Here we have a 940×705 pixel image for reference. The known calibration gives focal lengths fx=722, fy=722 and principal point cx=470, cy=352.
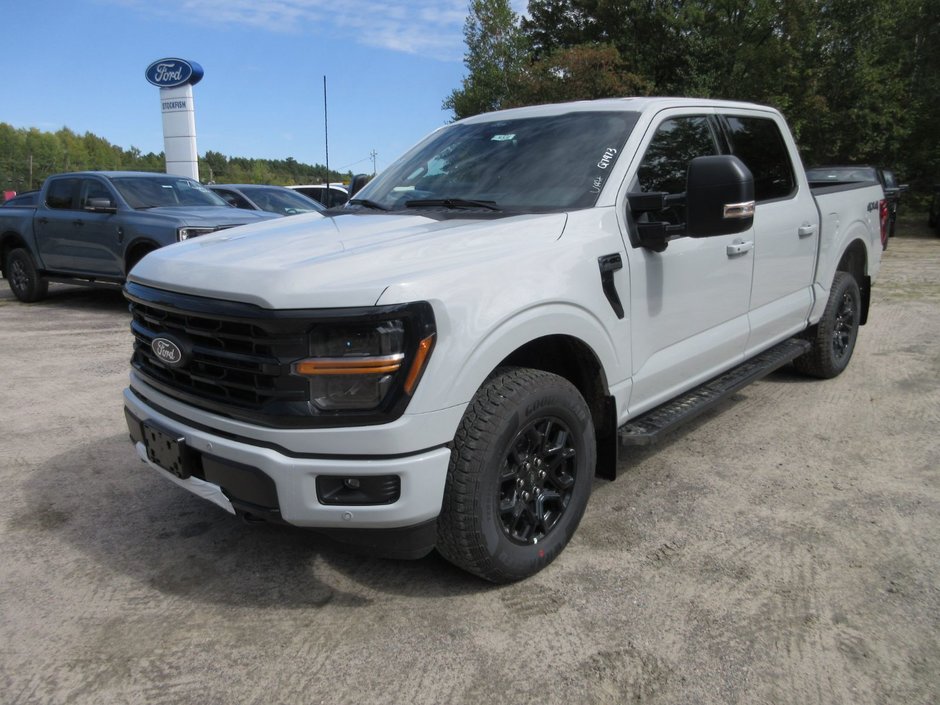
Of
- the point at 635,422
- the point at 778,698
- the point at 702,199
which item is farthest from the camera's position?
the point at 635,422

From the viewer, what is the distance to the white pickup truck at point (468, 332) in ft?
7.36

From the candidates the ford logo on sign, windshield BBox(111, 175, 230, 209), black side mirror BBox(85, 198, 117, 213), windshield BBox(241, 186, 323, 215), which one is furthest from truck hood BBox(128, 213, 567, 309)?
the ford logo on sign

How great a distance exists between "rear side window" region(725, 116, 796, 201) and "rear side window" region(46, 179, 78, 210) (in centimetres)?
873

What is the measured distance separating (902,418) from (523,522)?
321cm

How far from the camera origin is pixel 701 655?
2336mm

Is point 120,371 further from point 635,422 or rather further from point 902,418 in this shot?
point 902,418

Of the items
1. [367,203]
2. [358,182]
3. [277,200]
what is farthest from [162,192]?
[367,203]

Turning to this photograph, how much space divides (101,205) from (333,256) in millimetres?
7568

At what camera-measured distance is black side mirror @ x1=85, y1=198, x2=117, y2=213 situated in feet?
28.6

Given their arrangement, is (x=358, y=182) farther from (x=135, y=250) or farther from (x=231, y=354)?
(x=135, y=250)

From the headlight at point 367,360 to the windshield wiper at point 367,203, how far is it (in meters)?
1.52

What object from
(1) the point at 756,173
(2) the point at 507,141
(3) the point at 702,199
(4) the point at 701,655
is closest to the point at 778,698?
(4) the point at 701,655

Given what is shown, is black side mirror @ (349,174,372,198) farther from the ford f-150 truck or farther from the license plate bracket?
the ford f-150 truck

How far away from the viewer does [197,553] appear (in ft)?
10.1
